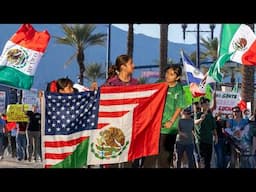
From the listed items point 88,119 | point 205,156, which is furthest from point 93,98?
point 205,156

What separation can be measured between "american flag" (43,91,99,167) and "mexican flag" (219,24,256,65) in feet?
7.48

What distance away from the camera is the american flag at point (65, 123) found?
824 centimetres

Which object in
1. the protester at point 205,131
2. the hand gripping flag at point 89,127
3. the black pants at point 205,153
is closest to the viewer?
the hand gripping flag at point 89,127

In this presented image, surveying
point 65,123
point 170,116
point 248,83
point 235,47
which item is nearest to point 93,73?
point 248,83

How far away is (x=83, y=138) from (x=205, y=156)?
2561 mm

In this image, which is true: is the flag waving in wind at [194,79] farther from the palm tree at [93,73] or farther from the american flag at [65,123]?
the palm tree at [93,73]

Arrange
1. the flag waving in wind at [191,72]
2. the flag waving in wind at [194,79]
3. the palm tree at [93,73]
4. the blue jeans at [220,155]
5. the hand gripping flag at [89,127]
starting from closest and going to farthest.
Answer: the hand gripping flag at [89,127]
the flag waving in wind at [194,79]
the blue jeans at [220,155]
the flag waving in wind at [191,72]
the palm tree at [93,73]

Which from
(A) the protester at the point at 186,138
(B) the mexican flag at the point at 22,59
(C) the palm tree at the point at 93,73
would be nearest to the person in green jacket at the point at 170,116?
(A) the protester at the point at 186,138

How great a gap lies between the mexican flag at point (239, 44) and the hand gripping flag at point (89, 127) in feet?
6.54

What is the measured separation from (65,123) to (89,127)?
288 mm

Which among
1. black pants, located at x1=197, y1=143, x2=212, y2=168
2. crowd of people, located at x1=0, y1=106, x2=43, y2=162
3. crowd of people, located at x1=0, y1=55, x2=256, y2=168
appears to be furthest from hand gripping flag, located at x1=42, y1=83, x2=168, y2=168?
crowd of people, located at x1=0, y1=106, x2=43, y2=162

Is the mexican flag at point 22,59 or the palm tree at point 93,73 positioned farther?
the palm tree at point 93,73

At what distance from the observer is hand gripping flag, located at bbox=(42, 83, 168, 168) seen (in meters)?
8.23
